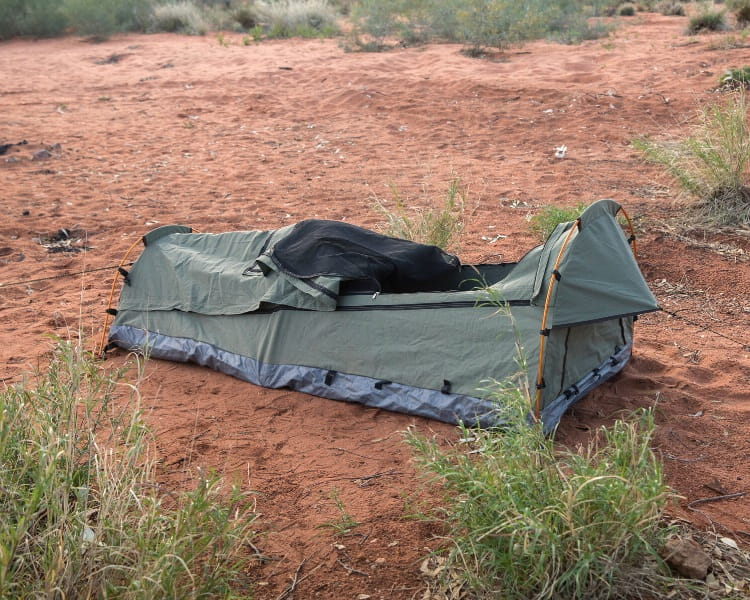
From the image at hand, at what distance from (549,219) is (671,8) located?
1180 cm

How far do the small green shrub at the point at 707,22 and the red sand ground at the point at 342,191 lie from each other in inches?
15.9

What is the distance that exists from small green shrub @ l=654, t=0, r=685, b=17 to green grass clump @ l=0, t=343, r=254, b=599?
15.5 metres

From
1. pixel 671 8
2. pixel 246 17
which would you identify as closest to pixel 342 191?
pixel 671 8

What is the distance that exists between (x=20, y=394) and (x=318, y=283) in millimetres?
1609

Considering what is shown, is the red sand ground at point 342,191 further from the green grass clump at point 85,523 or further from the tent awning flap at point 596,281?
the tent awning flap at point 596,281

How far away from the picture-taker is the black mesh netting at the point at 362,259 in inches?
162

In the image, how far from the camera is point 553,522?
2441 millimetres

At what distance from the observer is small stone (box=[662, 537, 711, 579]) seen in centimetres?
258

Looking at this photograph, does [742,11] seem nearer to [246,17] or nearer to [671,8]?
[671,8]

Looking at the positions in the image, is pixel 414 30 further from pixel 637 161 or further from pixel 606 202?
pixel 606 202

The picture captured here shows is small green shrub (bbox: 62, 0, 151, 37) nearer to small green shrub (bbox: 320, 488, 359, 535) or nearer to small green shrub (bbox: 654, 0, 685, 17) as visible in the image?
small green shrub (bbox: 654, 0, 685, 17)

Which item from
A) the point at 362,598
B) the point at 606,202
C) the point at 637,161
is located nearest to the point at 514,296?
the point at 606,202

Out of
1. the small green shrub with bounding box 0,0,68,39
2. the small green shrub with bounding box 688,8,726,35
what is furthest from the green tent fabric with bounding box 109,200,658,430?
the small green shrub with bounding box 0,0,68,39

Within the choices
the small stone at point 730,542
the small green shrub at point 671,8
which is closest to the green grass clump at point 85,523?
the small stone at point 730,542
